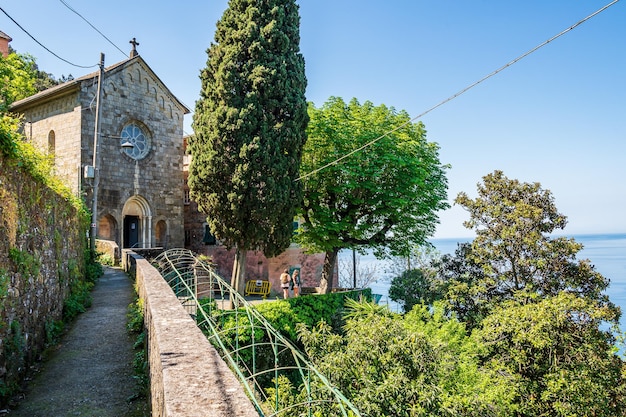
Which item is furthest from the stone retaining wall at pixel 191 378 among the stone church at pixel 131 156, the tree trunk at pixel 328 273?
the stone church at pixel 131 156

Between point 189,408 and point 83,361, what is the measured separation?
492 cm

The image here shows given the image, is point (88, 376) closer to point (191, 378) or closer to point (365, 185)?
point (191, 378)

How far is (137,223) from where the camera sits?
24.1 metres

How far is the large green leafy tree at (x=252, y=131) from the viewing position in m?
14.8

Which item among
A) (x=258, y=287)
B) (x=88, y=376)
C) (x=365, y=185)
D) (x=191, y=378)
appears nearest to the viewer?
(x=191, y=378)

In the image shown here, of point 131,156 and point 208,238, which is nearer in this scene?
point 131,156

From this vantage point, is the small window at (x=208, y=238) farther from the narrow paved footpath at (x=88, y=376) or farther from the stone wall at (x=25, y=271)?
the stone wall at (x=25, y=271)

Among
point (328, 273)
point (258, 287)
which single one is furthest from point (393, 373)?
point (258, 287)

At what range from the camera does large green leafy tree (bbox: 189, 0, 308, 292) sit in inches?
584

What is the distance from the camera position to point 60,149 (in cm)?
2197

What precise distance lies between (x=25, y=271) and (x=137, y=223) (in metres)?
19.1

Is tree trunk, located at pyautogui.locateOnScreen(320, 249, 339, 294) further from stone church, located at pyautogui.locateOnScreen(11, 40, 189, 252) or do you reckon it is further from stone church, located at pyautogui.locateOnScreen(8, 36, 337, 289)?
stone church, located at pyautogui.locateOnScreen(11, 40, 189, 252)

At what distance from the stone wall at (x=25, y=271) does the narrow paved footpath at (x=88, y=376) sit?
0.32m

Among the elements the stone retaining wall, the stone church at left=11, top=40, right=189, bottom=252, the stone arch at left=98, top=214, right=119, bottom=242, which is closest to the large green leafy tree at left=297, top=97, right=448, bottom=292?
the stone church at left=11, top=40, right=189, bottom=252
